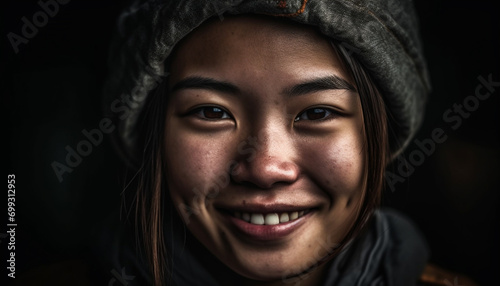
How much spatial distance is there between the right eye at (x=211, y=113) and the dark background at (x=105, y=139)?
0.51 metres

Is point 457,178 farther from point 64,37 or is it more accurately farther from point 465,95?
point 64,37

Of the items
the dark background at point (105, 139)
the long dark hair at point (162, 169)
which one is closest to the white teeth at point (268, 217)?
the long dark hair at point (162, 169)

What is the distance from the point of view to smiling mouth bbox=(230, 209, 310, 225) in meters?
0.98

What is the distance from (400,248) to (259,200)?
48 cm

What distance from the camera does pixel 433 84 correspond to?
4.65ft

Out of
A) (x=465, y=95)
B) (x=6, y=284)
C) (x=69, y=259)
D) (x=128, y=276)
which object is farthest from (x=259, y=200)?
(x=465, y=95)

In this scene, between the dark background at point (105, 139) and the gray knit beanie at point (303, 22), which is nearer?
the gray knit beanie at point (303, 22)

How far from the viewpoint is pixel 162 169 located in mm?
1053

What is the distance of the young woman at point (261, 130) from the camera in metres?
0.90

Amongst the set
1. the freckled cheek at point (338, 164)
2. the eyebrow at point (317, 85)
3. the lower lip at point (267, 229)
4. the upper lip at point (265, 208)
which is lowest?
the lower lip at point (267, 229)

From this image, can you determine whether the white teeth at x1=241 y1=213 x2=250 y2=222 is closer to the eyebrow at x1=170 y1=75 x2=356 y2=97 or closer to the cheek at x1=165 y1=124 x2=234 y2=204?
the cheek at x1=165 y1=124 x2=234 y2=204

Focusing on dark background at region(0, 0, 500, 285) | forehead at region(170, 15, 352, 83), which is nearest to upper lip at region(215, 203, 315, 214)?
forehead at region(170, 15, 352, 83)

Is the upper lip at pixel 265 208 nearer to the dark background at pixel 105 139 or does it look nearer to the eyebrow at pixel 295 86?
the eyebrow at pixel 295 86

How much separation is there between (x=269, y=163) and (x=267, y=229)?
176 millimetres
